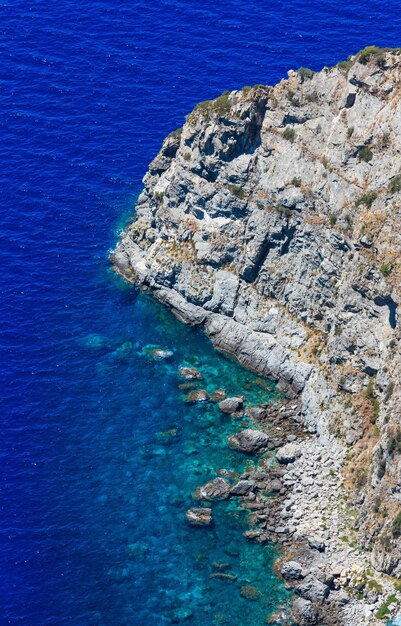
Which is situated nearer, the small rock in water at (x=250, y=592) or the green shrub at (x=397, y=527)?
the green shrub at (x=397, y=527)

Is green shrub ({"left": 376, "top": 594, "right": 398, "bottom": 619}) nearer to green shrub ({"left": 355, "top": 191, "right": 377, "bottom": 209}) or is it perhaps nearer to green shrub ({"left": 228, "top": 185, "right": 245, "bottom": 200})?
green shrub ({"left": 355, "top": 191, "right": 377, "bottom": 209})

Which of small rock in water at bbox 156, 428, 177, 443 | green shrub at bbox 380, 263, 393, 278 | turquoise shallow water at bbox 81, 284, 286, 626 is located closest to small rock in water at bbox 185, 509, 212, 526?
turquoise shallow water at bbox 81, 284, 286, 626

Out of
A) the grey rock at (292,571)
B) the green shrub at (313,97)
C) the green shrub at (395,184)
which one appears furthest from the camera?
the green shrub at (313,97)

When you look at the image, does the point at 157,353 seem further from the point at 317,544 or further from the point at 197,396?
the point at 317,544

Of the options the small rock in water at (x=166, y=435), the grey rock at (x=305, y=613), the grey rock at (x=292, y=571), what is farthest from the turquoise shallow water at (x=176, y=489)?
the grey rock at (x=305, y=613)

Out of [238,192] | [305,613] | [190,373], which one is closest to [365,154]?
[238,192]

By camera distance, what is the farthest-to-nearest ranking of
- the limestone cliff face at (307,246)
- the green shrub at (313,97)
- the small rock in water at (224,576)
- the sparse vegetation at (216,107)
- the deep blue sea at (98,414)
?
1. the sparse vegetation at (216,107)
2. the green shrub at (313,97)
3. the limestone cliff face at (307,246)
4. the small rock in water at (224,576)
5. the deep blue sea at (98,414)

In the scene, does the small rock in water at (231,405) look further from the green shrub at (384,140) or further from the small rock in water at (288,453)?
the green shrub at (384,140)
